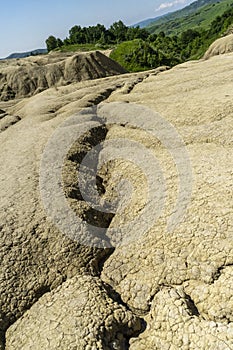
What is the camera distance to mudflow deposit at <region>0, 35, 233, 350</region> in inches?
385

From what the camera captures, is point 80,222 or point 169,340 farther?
point 80,222

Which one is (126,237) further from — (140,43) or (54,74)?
(140,43)

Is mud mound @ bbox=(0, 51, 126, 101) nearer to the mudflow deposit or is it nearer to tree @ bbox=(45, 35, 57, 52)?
the mudflow deposit

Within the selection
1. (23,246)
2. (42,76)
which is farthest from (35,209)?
(42,76)

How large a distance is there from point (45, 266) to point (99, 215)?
3.08 metres

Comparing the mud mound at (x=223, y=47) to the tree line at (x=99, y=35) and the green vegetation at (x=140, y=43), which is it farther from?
the tree line at (x=99, y=35)

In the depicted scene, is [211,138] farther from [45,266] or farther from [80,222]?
[45,266]

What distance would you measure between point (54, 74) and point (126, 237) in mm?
37069

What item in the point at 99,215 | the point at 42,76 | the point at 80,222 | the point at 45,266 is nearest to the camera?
the point at 45,266

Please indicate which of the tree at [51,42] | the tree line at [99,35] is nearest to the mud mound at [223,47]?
the tree line at [99,35]

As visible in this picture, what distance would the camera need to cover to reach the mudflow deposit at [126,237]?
978 cm

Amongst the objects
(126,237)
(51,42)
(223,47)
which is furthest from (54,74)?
(51,42)

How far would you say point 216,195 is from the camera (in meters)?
12.0

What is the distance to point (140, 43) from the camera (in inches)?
2995
